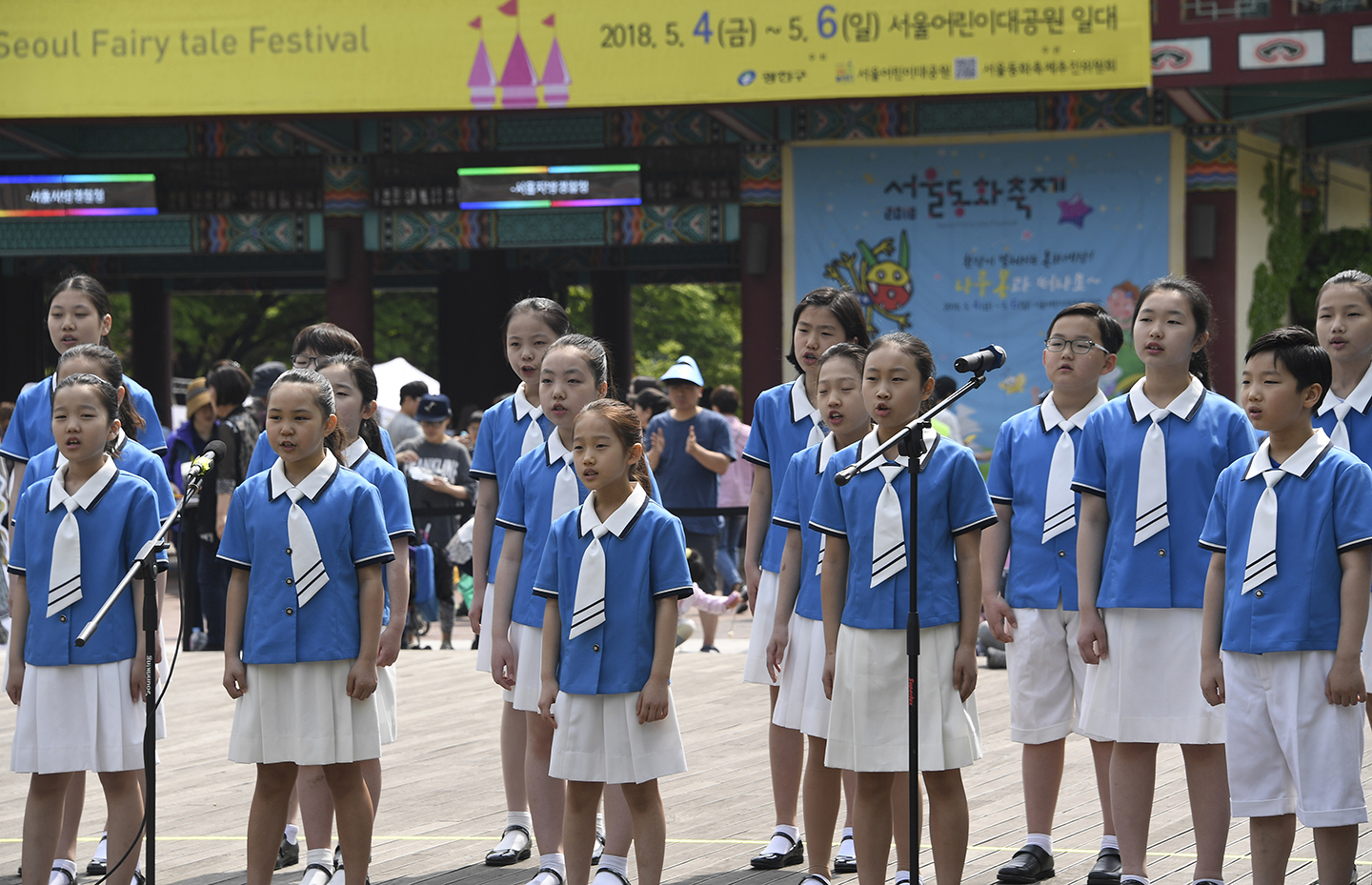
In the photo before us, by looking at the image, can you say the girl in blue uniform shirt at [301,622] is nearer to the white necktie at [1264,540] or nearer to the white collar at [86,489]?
the white collar at [86,489]

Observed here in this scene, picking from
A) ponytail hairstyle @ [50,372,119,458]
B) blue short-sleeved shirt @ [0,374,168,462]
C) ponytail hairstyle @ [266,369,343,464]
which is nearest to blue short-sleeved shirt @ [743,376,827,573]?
ponytail hairstyle @ [266,369,343,464]

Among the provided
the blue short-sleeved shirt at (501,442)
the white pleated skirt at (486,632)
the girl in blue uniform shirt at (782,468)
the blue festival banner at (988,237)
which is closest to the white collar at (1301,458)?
the girl in blue uniform shirt at (782,468)

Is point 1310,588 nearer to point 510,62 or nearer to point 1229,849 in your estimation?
point 1229,849

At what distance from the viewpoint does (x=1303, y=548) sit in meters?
4.21

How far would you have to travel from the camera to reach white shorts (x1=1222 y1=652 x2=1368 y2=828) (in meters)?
4.12

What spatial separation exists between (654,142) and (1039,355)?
4.31 metres

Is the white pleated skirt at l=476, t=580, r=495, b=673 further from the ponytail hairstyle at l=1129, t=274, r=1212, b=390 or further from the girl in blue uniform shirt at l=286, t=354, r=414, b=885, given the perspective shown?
the ponytail hairstyle at l=1129, t=274, r=1212, b=390

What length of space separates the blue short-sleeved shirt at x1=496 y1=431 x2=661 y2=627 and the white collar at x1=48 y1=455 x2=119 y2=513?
125 cm

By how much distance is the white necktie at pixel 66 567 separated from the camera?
4.75 metres

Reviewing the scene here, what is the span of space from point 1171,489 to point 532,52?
1004cm

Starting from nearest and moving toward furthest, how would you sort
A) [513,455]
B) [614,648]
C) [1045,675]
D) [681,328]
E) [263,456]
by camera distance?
1. [614,648]
2. [1045,675]
3. [263,456]
4. [513,455]
5. [681,328]

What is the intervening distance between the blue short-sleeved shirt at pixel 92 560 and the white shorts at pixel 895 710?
2.23m

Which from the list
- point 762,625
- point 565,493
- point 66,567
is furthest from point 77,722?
point 762,625

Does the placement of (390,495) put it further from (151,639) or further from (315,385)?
(151,639)
